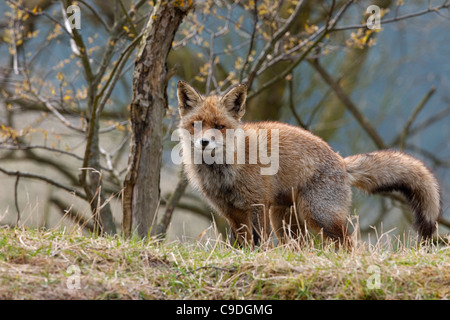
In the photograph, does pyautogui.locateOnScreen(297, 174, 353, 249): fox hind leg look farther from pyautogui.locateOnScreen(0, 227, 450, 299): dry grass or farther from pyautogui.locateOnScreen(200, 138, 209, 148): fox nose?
pyautogui.locateOnScreen(0, 227, 450, 299): dry grass

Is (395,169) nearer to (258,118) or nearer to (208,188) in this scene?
(208,188)

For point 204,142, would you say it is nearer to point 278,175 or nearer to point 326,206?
point 278,175

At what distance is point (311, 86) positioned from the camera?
14992 mm

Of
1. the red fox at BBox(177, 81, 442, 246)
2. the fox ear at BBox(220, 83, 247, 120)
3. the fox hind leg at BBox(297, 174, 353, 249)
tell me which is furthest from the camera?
the fox hind leg at BBox(297, 174, 353, 249)

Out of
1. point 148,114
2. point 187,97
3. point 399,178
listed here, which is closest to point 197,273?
point 187,97

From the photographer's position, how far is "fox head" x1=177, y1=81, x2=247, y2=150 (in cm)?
700

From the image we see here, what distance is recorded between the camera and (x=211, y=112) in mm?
7164

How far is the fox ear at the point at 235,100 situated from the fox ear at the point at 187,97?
352mm

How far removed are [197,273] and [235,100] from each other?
3102mm

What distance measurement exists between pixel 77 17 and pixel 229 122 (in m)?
4.44

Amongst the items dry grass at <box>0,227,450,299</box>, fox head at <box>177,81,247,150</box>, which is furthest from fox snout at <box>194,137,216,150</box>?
dry grass at <box>0,227,450,299</box>

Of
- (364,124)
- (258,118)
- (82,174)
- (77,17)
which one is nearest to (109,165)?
(82,174)

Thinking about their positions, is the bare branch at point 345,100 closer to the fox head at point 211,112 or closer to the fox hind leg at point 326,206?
the fox hind leg at point 326,206

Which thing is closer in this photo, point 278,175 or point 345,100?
point 278,175
